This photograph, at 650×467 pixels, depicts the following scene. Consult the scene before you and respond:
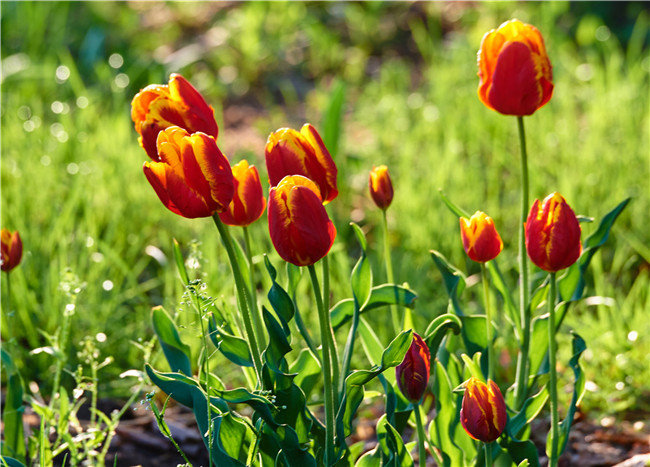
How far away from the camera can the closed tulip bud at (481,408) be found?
39.9 inches

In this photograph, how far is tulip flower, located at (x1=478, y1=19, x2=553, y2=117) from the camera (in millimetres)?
1185

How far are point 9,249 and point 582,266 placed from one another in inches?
36.3

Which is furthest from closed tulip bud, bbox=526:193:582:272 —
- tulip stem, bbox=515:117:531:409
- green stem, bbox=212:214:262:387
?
green stem, bbox=212:214:262:387

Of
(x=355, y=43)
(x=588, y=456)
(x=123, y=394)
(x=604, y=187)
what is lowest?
(x=588, y=456)

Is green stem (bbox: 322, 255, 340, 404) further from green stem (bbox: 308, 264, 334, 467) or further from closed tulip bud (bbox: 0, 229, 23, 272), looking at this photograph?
closed tulip bud (bbox: 0, 229, 23, 272)

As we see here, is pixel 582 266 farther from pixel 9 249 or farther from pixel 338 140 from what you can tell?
pixel 338 140

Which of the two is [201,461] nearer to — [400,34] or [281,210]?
[281,210]

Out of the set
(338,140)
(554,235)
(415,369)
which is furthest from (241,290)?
(338,140)

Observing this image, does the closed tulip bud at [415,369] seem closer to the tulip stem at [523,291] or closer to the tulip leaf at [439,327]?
the tulip leaf at [439,327]

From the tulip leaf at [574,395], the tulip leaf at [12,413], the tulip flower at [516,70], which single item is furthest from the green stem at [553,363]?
the tulip leaf at [12,413]

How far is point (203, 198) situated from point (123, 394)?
978 mm

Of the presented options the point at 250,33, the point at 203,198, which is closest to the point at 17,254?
the point at 203,198

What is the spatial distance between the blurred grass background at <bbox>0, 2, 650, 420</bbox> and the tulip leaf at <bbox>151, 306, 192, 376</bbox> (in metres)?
0.19

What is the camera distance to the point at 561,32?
3736 millimetres
